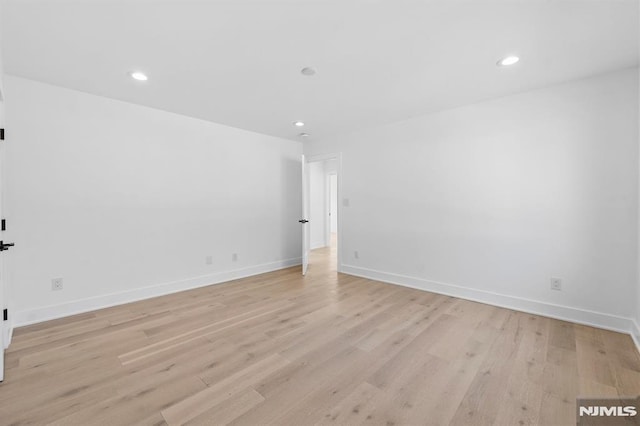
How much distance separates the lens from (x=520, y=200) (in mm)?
3037

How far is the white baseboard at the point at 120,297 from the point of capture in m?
2.71

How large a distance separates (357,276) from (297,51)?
11.3 feet

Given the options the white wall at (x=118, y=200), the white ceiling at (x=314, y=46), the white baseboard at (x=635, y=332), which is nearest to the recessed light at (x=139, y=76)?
the white ceiling at (x=314, y=46)

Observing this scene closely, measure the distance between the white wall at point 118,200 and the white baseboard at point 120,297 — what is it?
1 centimetres

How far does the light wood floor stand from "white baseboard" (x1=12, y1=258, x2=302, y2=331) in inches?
5.1

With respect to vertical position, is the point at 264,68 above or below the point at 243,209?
above

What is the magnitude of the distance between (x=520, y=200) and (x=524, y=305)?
46.6 inches

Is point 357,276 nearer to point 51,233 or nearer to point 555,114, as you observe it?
point 555,114

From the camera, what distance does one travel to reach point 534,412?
1.54m

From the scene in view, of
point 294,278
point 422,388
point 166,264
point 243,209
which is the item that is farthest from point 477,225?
point 166,264

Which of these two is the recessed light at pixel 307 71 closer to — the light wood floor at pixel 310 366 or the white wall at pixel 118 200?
the white wall at pixel 118 200

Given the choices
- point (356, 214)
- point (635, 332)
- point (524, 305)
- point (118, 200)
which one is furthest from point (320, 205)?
point (635, 332)

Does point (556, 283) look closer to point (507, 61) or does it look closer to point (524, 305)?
point (524, 305)
